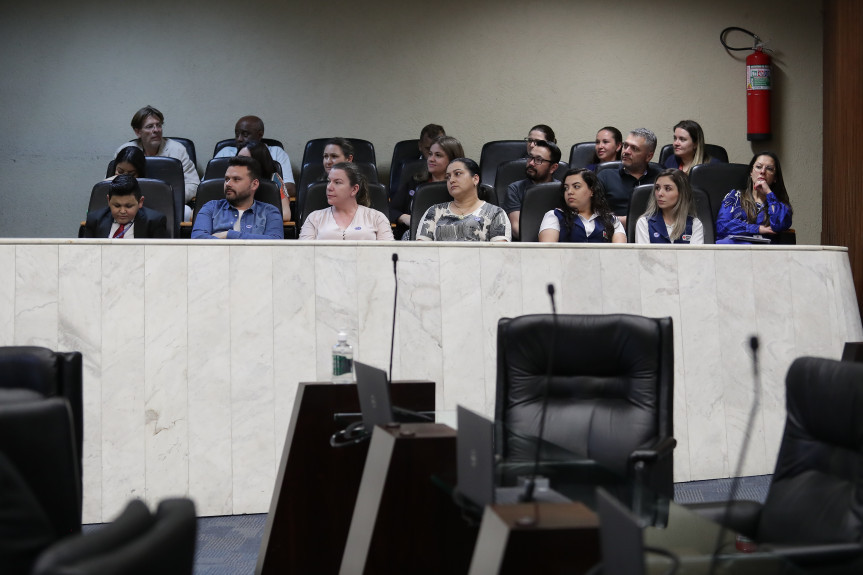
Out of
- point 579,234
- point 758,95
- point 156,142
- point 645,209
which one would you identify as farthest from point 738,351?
point 156,142

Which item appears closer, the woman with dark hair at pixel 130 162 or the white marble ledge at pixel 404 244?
the white marble ledge at pixel 404 244

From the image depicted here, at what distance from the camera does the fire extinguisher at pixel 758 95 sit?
7.46 metres

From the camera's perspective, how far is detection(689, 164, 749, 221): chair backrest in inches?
223

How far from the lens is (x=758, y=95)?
7.46 metres

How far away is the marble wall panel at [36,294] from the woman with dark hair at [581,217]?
2.31m

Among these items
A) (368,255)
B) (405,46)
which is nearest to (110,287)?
(368,255)

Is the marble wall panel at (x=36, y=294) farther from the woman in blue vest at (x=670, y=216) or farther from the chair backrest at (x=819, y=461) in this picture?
the woman in blue vest at (x=670, y=216)

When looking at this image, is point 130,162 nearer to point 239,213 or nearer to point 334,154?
point 239,213

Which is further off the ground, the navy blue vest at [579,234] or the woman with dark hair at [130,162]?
the woman with dark hair at [130,162]

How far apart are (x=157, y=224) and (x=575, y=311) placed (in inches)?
83.1

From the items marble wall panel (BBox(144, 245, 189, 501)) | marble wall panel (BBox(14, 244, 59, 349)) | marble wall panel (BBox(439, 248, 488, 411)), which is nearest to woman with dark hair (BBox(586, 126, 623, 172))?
marble wall panel (BBox(439, 248, 488, 411))

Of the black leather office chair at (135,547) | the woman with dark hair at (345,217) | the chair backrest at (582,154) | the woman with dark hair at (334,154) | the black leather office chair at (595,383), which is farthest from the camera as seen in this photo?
the chair backrest at (582,154)

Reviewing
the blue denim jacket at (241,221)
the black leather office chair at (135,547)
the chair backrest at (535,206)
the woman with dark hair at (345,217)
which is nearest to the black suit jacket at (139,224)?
the blue denim jacket at (241,221)

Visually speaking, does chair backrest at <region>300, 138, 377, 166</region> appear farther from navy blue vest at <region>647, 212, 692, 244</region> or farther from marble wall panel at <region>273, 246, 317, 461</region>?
marble wall panel at <region>273, 246, 317, 461</region>
